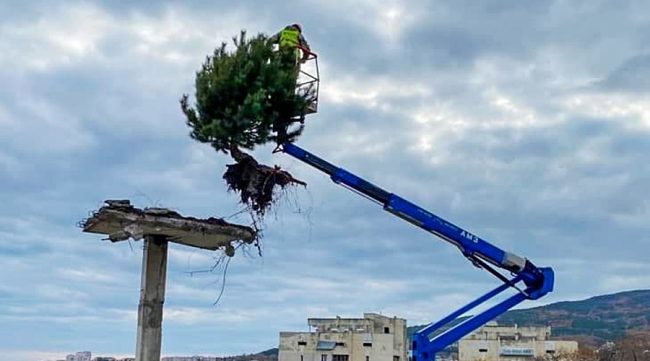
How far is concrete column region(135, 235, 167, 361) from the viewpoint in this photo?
41.1 feet

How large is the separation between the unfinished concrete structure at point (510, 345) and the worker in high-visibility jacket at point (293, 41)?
58910 millimetres

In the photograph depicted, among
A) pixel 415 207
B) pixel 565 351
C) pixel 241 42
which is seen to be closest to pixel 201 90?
pixel 241 42

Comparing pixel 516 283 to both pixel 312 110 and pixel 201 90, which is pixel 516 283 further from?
pixel 201 90

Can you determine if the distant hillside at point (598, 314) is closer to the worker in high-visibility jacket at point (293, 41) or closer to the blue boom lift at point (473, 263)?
the blue boom lift at point (473, 263)

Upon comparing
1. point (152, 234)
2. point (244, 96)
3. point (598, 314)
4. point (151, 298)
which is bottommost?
point (151, 298)

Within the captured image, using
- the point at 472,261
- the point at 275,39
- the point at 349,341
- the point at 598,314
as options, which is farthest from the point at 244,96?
the point at 598,314

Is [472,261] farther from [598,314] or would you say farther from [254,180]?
[598,314]

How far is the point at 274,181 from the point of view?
1266 centimetres

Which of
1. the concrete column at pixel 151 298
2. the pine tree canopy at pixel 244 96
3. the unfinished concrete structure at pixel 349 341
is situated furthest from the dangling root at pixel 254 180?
the unfinished concrete structure at pixel 349 341

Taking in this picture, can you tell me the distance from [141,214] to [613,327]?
133772mm

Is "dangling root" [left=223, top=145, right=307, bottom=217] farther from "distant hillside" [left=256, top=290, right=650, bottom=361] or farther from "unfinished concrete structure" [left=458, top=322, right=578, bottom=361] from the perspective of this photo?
"distant hillside" [left=256, top=290, right=650, bottom=361]

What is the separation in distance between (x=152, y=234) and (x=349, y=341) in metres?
58.5

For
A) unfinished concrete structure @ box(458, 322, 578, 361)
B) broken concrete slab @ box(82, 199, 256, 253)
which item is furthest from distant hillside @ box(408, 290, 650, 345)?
broken concrete slab @ box(82, 199, 256, 253)

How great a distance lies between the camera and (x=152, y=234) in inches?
Result: 502
